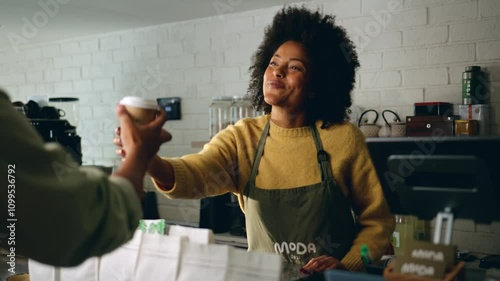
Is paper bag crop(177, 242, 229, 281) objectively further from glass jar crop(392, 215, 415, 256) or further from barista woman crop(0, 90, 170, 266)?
glass jar crop(392, 215, 415, 256)

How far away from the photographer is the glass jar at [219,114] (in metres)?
4.07

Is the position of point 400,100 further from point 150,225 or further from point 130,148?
point 130,148

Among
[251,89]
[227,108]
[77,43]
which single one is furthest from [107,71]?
[251,89]

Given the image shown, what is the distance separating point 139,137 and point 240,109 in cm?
285

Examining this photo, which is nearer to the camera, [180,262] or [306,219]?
[180,262]

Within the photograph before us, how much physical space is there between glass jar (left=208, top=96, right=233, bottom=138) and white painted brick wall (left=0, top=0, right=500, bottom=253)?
8.3 inches

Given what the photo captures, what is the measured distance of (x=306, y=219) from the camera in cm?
182

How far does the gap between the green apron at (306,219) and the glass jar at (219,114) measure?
2235 millimetres

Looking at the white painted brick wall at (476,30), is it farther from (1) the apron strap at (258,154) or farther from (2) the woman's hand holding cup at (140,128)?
(2) the woman's hand holding cup at (140,128)

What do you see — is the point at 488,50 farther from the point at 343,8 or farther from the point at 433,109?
the point at 343,8

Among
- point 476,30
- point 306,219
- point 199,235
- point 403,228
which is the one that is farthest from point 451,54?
point 199,235

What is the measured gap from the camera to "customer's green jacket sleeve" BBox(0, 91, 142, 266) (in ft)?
2.69

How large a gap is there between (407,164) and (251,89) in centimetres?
123

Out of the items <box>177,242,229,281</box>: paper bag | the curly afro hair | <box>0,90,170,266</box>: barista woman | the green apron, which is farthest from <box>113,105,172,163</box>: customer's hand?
the curly afro hair
